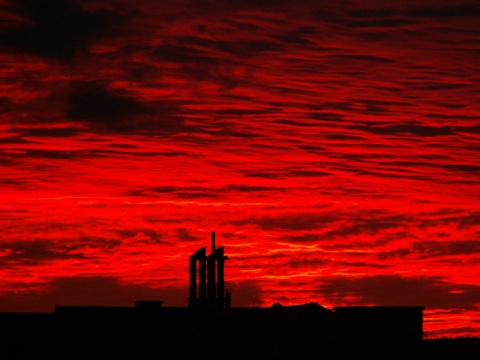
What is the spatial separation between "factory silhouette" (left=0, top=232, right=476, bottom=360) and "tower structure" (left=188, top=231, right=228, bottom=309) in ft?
1.57

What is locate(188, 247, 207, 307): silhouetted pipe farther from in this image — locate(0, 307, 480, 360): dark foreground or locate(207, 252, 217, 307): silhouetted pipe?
locate(0, 307, 480, 360): dark foreground

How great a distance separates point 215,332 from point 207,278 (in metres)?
6.15

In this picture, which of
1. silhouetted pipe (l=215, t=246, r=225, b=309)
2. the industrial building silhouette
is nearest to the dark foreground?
the industrial building silhouette

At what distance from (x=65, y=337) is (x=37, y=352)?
1561 mm

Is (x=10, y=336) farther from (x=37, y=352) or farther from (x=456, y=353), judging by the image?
(x=456, y=353)

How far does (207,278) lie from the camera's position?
2175 inches

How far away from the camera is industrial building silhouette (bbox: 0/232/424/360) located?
47.2m

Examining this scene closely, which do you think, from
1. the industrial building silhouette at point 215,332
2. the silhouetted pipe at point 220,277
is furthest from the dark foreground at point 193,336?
the silhouetted pipe at point 220,277

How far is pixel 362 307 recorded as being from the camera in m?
52.2

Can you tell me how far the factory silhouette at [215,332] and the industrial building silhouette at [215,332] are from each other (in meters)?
0.04

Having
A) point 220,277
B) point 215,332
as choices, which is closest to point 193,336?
point 215,332

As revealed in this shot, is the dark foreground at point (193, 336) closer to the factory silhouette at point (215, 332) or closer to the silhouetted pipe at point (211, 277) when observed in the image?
the factory silhouette at point (215, 332)

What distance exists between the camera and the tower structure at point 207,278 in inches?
2152

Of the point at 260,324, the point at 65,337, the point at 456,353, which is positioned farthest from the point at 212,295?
the point at 456,353
